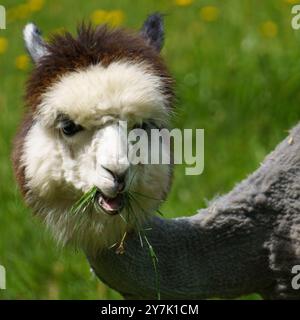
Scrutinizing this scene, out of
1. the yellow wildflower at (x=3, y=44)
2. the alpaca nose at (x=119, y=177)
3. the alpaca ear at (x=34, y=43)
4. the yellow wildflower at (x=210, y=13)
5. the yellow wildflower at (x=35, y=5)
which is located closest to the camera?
the alpaca nose at (x=119, y=177)

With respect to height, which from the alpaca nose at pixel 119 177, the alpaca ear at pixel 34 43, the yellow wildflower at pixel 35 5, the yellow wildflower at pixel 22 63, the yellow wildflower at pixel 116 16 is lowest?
the alpaca nose at pixel 119 177

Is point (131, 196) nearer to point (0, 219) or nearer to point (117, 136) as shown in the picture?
point (117, 136)

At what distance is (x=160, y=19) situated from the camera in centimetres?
180

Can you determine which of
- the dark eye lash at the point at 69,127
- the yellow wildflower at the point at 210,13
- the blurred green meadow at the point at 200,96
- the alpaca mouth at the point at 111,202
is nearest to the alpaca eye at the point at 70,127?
the dark eye lash at the point at 69,127

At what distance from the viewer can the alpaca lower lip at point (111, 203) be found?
1.56m

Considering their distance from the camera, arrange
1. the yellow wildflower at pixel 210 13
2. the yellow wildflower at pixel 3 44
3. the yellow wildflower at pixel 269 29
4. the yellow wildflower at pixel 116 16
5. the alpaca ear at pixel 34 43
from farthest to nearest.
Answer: the yellow wildflower at pixel 3 44, the yellow wildflower at pixel 210 13, the yellow wildflower at pixel 116 16, the yellow wildflower at pixel 269 29, the alpaca ear at pixel 34 43

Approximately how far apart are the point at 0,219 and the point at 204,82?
0.88 meters

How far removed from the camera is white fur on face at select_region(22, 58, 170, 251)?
5.03ft

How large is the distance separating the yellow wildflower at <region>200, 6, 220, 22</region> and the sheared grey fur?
2.07m

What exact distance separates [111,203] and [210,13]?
8.18ft

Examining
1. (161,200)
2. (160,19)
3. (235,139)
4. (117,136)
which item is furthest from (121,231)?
(235,139)

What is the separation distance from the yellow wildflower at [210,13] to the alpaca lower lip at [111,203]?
2.46m

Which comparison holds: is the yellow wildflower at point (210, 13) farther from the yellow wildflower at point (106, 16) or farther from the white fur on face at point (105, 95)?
the white fur on face at point (105, 95)
